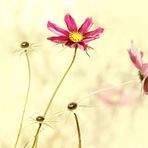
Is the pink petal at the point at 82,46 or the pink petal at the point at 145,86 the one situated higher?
the pink petal at the point at 82,46

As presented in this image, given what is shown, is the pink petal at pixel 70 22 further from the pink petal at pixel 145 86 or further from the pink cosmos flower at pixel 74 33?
the pink petal at pixel 145 86

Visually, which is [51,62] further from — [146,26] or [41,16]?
[146,26]

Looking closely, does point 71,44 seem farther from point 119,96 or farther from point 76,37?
point 119,96

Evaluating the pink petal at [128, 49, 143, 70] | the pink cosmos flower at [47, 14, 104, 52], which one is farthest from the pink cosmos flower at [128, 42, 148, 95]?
the pink cosmos flower at [47, 14, 104, 52]

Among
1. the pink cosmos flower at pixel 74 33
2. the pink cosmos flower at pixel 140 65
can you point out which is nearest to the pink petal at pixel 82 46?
the pink cosmos flower at pixel 74 33

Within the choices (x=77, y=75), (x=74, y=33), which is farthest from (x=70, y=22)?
(x=77, y=75)

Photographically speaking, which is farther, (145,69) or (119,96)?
(119,96)

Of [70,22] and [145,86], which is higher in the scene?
[70,22]
